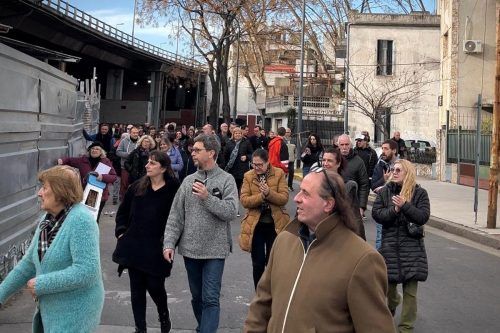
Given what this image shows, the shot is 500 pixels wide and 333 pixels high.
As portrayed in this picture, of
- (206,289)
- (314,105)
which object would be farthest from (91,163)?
(314,105)

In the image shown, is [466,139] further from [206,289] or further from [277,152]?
[206,289]

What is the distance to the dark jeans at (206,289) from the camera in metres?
5.07

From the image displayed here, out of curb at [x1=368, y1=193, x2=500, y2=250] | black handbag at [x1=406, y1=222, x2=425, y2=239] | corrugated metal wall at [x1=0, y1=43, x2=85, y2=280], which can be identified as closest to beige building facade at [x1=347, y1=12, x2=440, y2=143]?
curb at [x1=368, y1=193, x2=500, y2=250]

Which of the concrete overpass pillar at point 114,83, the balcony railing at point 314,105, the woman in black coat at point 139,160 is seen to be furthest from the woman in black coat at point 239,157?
the concrete overpass pillar at point 114,83

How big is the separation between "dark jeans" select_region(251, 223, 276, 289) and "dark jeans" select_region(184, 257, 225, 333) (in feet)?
3.44

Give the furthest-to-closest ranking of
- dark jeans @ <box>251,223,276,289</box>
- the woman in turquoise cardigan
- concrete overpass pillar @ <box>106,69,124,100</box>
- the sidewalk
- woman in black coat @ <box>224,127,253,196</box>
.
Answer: concrete overpass pillar @ <box>106,69,124,100</box>, woman in black coat @ <box>224,127,253,196</box>, the sidewalk, dark jeans @ <box>251,223,276,289</box>, the woman in turquoise cardigan

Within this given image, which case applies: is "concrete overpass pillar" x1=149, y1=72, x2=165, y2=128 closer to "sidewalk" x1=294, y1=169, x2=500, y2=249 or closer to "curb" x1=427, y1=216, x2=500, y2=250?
"sidewalk" x1=294, y1=169, x2=500, y2=249

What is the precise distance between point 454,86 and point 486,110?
171cm

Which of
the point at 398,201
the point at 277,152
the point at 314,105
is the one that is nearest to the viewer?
the point at 398,201

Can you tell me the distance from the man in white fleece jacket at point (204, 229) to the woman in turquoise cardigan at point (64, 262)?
1559 mm

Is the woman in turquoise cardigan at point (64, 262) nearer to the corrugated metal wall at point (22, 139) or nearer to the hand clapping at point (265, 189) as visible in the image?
the hand clapping at point (265, 189)

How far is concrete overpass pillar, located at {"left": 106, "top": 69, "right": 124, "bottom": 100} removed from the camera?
6297 centimetres

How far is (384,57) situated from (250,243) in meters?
28.4

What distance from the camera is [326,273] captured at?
8.64 feet
